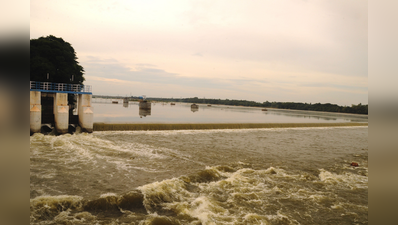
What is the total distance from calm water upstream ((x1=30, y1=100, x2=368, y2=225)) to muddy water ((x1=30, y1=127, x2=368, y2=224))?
3 centimetres

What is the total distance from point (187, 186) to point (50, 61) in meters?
29.9

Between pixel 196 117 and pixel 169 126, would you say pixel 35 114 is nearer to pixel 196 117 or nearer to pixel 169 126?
pixel 169 126

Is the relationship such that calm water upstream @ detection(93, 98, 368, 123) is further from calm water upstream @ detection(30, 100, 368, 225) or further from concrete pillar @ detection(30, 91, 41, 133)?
calm water upstream @ detection(30, 100, 368, 225)

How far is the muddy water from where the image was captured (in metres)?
7.84

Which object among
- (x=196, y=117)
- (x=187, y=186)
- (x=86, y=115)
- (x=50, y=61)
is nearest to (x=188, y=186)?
(x=187, y=186)

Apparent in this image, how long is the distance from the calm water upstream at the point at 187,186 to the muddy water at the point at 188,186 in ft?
0.11

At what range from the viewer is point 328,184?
11.6 meters

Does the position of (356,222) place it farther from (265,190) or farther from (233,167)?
(233,167)

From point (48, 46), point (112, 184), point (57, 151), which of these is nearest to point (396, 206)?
point (112, 184)

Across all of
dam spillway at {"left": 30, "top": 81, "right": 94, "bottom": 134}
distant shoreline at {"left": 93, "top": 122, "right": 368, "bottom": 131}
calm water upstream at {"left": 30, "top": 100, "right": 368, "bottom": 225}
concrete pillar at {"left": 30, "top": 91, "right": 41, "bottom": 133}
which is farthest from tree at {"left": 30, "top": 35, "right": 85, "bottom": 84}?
calm water upstream at {"left": 30, "top": 100, "right": 368, "bottom": 225}

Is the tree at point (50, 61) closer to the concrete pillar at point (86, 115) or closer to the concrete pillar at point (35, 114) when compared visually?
the concrete pillar at point (86, 115)

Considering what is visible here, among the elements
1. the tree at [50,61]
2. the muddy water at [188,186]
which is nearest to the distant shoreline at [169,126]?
the muddy water at [188,186]

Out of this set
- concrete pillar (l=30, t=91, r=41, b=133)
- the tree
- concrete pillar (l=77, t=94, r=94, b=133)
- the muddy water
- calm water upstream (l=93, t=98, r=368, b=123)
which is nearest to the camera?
the muddy water

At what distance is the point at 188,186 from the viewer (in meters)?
10.5
